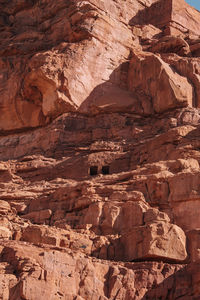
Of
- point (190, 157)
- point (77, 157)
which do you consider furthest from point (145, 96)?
point (190, 157)

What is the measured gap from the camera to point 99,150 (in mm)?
39156

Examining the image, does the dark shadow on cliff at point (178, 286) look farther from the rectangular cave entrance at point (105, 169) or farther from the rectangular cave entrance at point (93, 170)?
the rectangular cave entrance at point (93, 170)

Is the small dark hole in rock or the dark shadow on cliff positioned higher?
the small dark hole in rock

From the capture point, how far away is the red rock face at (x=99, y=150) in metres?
25.2

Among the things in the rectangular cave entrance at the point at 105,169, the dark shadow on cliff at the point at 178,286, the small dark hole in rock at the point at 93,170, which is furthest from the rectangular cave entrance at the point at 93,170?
the dark shadow on cliff at the point at 178,286

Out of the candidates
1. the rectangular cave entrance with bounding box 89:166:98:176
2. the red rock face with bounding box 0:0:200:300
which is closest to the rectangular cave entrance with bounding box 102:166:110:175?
the red rock face with bounding box 0:0:200:300

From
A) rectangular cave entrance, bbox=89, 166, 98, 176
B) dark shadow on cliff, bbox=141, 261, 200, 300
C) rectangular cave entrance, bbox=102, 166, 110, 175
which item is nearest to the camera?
dark shadow on cliff, bbox=141, 261, 200, 300

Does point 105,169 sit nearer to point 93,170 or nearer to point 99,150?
point 93,170

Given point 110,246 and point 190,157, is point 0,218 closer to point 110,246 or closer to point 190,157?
point 110,246

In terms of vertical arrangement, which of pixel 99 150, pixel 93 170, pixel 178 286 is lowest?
pixel 178 286

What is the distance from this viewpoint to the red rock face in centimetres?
2523

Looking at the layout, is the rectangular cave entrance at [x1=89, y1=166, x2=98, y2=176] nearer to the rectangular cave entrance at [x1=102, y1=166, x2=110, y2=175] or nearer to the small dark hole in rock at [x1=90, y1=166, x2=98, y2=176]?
the small dark hole in rock at [x1=90, y1=166, x2=98, y2=176]

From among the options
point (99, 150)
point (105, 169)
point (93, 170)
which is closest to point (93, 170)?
point (93, 170)

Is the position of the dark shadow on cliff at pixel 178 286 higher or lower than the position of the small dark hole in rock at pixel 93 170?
lower
